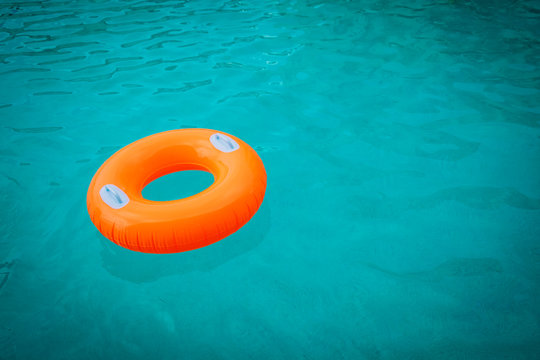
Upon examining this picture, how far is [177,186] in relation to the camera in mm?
2775

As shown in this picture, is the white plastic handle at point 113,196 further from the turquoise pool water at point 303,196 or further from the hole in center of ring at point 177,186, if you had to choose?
the hole in center of ring at point 177,186

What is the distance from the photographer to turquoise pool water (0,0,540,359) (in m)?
1.84

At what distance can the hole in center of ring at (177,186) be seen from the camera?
2.70 meters

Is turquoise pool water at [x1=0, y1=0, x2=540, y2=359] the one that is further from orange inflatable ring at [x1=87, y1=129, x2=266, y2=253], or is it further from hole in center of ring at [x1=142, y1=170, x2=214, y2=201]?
hole in center of ring at [x1=142, y1=170, x2=214, y2=201]

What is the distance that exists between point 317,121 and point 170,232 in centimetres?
219

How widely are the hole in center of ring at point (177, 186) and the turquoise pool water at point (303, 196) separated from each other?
56cm

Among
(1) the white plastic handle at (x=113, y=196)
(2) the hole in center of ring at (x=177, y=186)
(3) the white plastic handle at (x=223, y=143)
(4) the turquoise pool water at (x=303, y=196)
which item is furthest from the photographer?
(2) the hole in center of ring at (x=177, y=186)

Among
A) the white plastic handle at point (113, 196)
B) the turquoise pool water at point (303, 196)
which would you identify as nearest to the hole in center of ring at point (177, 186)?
the turquoise pool water at point (303, 196)

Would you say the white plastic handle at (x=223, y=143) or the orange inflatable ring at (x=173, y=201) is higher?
the white plastic handle at (x=223, y=143)

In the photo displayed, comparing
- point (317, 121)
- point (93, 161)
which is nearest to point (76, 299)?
point (93, 161)

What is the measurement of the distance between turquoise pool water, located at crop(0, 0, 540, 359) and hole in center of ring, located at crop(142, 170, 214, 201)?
0.56 metres

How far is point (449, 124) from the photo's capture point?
3.22m

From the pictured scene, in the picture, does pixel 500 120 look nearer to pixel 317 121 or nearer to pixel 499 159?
pixel 499 159

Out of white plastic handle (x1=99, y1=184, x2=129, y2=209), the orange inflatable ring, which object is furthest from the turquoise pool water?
white plastic handle (x1=99, y1=184, x2=129, y2=209)
